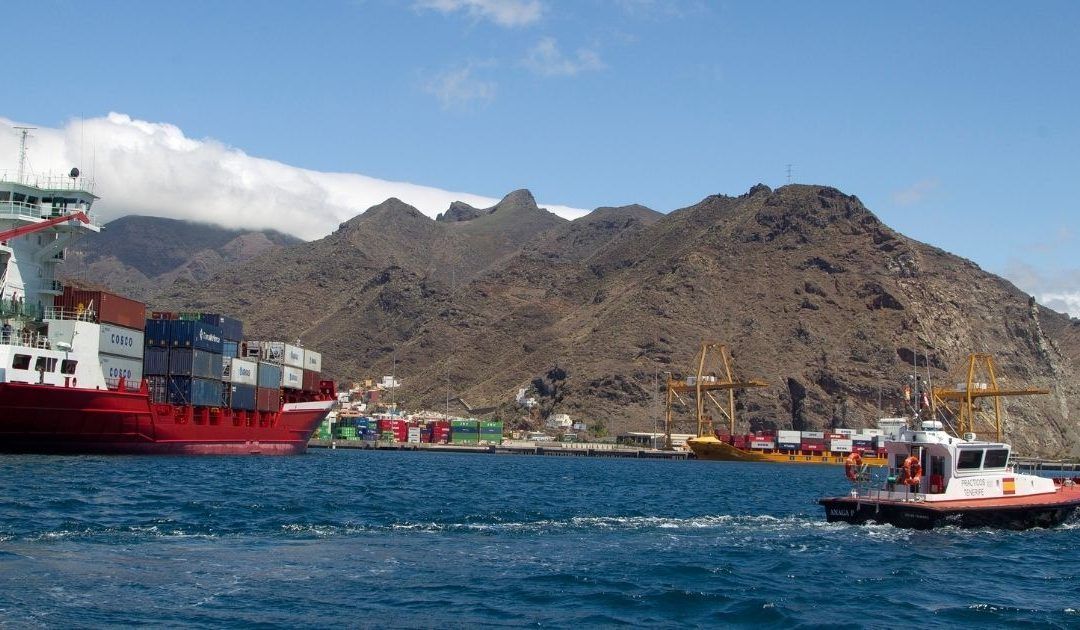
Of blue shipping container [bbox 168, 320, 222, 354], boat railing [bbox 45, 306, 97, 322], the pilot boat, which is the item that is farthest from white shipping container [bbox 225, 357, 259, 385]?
the pilot boat

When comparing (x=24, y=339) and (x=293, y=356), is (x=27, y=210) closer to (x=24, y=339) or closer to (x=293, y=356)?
(x=24, y=339)

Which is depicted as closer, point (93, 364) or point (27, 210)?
point (93, 364)

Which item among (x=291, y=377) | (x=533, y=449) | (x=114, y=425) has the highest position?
(x=291, y=377)

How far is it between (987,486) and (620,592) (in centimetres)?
2282

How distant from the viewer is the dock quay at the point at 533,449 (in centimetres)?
18612

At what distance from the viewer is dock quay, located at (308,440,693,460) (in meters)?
186

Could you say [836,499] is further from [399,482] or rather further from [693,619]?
[399,482]

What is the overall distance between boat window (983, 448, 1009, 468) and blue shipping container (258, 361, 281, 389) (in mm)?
68560

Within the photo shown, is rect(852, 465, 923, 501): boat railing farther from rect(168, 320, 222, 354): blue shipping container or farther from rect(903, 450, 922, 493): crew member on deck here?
rect(168, 320, 222, 354): blue shipping container

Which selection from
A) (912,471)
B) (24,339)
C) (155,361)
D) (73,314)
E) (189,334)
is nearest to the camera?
(912,471)

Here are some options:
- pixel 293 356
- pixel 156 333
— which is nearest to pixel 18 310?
pixel 156 333

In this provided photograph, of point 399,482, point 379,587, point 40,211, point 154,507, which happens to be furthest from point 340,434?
point 379,587

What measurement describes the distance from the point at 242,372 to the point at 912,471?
65366 mm

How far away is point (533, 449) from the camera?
19300 cm
